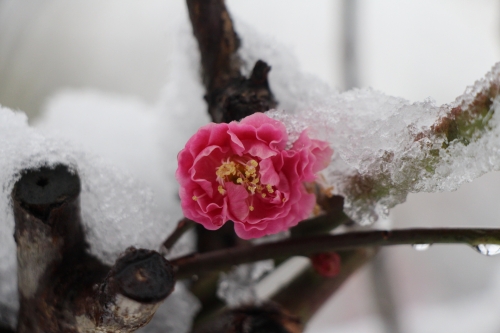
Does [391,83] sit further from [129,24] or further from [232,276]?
[232,276]

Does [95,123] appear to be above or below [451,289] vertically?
above

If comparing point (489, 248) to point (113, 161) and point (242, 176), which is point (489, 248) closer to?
point (242, 176)

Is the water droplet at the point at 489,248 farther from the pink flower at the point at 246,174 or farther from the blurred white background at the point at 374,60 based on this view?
the blurred white background at the point at 374,60

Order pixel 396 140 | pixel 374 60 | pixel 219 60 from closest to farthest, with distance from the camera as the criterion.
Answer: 1. pixel 396 140
2. pixel 219 60
3. pixel 374 60

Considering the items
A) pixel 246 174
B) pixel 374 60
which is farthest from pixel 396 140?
pixel 374 60

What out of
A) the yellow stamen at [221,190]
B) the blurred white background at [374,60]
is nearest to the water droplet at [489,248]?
the yellow stamen at [221,190]

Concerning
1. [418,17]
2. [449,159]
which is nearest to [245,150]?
[449,159]
